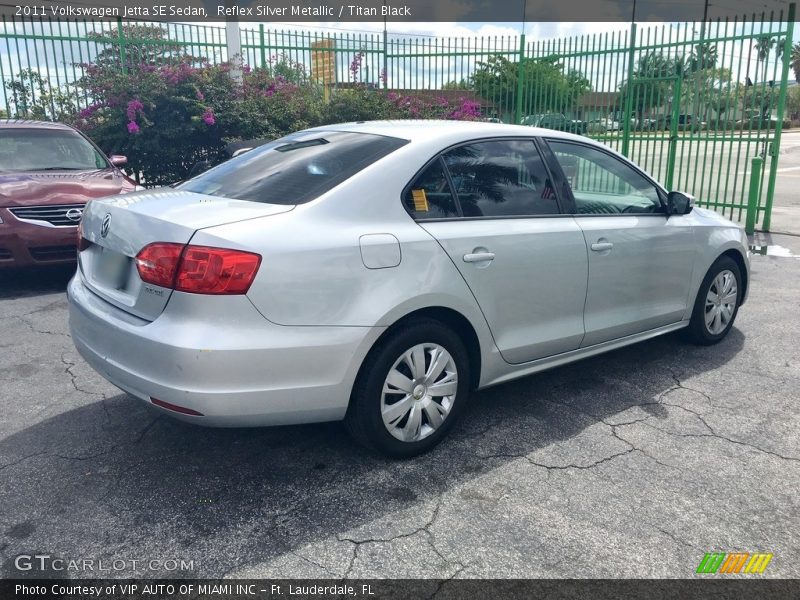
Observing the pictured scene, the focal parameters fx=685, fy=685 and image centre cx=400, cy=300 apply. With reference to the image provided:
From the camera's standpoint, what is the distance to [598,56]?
11273 millimetres

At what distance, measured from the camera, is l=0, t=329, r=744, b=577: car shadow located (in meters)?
2.72

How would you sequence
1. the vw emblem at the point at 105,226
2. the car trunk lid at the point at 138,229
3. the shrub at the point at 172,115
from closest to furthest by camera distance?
1. the car trunk lid at the point at 138,229
2. the vw emblem at the point at 105,226
3. the shrub at the point at 172,115

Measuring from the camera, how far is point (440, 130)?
3627 millimetres

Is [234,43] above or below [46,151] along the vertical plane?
above

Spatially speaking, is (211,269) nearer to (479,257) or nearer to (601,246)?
(479,257)

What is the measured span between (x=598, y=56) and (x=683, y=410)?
878 centimetres

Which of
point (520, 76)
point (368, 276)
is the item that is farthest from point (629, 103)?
point (368, 276)

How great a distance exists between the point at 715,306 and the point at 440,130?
2.67m

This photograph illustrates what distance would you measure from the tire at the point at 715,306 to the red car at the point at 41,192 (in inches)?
217

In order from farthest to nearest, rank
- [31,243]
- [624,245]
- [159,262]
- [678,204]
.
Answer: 1. [31,243]
2. [678,204]
3. [624,245]
4. [159,262]

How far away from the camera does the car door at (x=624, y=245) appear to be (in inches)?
159

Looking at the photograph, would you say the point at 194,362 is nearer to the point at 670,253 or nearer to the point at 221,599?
the point at 221,599

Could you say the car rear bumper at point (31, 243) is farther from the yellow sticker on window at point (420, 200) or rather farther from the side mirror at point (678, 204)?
the side mirror at point (678, 204)
